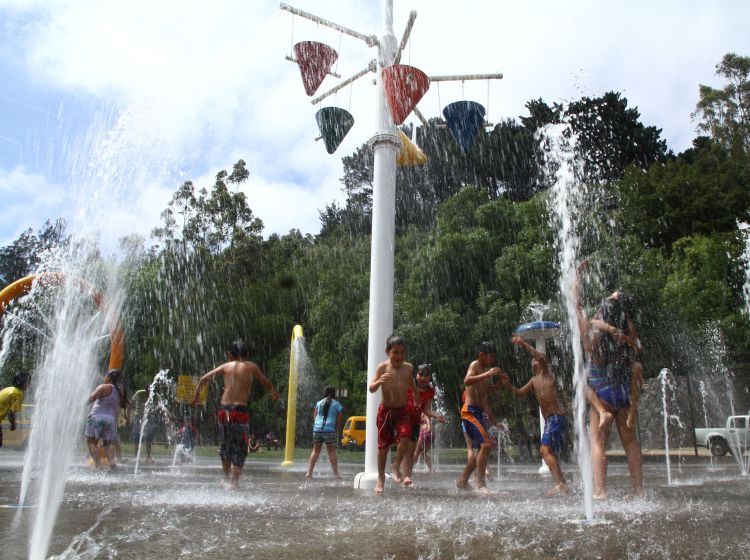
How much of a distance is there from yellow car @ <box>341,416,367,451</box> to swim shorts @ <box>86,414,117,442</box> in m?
20.6

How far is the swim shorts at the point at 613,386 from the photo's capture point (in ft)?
17.6

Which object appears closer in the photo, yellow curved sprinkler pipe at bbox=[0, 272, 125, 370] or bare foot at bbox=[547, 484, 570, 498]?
bare foot at bbox=[547, 484, 570, 498]

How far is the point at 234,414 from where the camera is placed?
6973mm

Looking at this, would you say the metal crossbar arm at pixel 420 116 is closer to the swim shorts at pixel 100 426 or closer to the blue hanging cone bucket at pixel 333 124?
the blue hanging cone bucket at pixel 333 124

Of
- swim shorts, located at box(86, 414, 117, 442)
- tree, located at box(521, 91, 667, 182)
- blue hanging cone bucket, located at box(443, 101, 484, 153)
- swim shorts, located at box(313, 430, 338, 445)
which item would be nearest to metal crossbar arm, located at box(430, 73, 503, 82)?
blue hanging cone bucket, located at box(443, 101, 484, 153)

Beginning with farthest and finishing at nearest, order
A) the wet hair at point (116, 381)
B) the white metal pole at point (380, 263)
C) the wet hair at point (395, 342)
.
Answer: the wet hair at point (116, 381)
the white metal pole at point (380, 263)
the wet hair at point (395, 342)

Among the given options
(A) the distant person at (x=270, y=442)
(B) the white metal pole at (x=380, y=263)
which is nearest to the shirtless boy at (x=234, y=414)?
(B) the white metal pole at (x=380, y=263)

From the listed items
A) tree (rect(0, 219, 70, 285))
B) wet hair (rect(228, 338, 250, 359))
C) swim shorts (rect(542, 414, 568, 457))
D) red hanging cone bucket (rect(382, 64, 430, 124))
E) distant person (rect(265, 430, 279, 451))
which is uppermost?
tree (rect(0, 219, 70, 285))

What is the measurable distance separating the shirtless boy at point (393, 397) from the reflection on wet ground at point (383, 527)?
28.9 inches

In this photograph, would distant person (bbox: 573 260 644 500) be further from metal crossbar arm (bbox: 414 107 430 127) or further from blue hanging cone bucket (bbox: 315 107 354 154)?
blue hanging cone bucket (bbox: 315 107 354 154)

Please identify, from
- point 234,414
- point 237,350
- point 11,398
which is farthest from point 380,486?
point 11,398

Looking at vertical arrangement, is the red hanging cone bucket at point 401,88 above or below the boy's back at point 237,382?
above

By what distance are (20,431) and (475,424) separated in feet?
52.3

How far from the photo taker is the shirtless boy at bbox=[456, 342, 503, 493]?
6.91 meters
